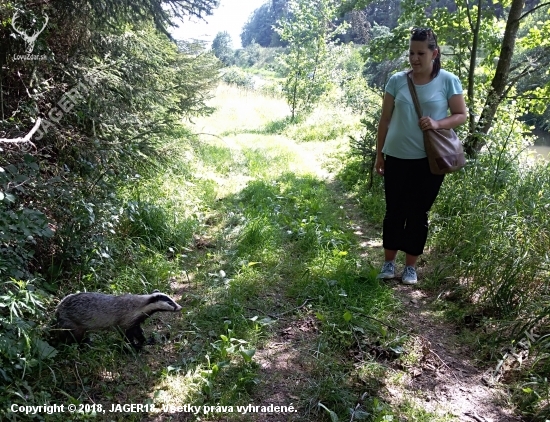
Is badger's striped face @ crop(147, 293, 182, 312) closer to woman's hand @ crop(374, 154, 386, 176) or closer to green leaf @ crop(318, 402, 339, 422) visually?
green leaf @ crop(318, 402, 339, 422)

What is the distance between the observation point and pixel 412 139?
345 cm

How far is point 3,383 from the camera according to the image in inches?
90.6

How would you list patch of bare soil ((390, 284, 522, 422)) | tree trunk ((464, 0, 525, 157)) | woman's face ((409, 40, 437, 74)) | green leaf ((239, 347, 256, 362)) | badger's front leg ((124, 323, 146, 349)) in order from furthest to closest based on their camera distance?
tree trunk ((464, 0, 525, 157))
woman's face ((409, 40, 437, 74))
badger's front leg ((124, 323, 146, 349))
green leaf ((239, 347, 256, 362))
patch of bare soil ((390, 284, 522, 422))

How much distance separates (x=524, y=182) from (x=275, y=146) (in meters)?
6.36

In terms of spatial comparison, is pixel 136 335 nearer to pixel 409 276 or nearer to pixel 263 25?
pixel 409 276

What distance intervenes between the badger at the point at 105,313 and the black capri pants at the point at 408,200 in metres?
2.07

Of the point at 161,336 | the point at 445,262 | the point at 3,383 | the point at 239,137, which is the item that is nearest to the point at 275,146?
the point at 239,137

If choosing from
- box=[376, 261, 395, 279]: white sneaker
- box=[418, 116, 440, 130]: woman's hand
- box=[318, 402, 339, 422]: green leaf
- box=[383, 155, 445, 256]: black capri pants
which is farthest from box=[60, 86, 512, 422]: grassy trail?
box=[418, 116, 440, 130]: woman's hand

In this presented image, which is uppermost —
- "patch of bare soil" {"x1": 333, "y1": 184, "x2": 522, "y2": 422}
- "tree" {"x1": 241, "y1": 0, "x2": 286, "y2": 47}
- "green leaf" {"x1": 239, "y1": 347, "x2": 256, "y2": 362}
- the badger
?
"tree" {"x1": 241, "y1": 0, "x2": 286, "y2": 47}

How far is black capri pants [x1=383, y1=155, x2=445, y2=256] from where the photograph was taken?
11.6 feet

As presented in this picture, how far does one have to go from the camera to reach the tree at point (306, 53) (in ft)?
54.2

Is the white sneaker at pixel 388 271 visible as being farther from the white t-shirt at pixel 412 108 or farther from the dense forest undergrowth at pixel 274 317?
the white t-shirt at pixel 412 108

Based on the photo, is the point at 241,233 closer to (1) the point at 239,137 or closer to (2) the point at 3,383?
(2) the point at 3,383

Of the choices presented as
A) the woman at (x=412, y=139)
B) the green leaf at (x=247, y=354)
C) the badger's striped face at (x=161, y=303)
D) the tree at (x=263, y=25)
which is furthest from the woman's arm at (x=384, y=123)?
the tree at (x=263, y=25)
